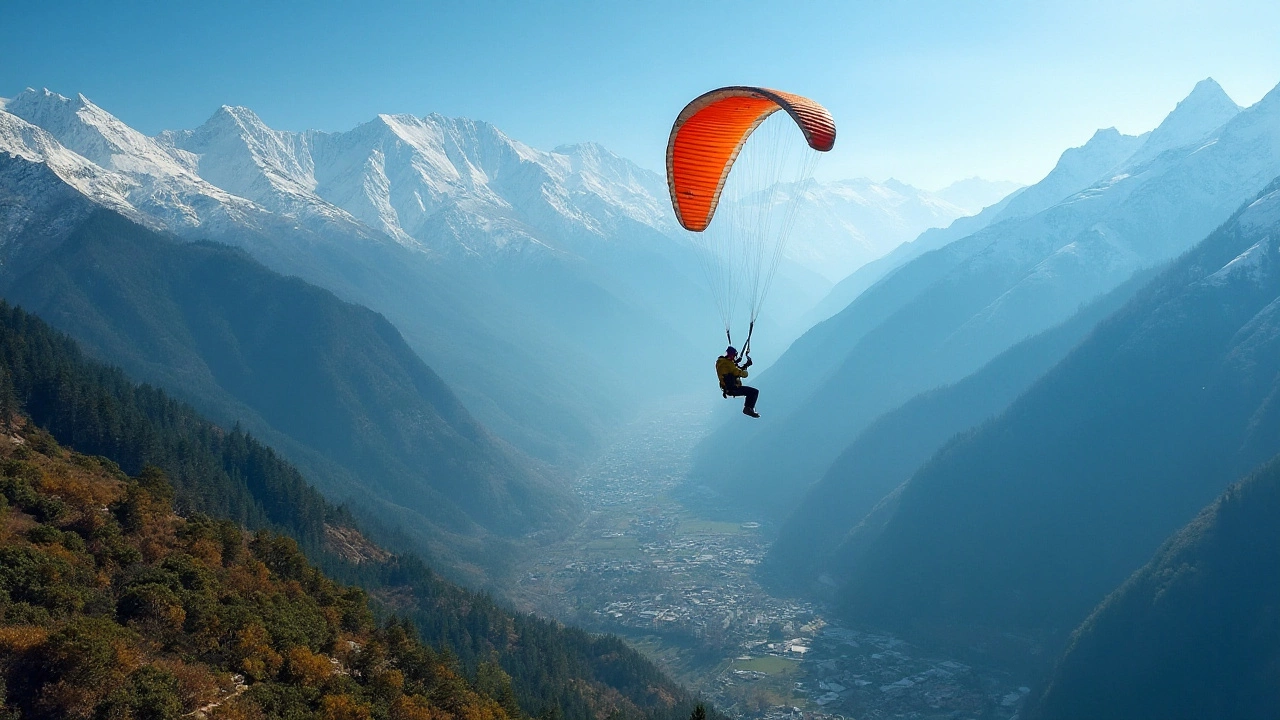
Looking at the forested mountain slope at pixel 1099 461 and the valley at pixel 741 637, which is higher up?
the forested mountain slope at pixel 1099 461

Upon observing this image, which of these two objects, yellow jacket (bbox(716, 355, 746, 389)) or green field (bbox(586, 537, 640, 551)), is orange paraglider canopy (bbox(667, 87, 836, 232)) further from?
green field (bbox(586, 537, 640, 551))

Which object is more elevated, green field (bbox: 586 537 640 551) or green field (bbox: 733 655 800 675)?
green field (bbox: 586 537 640 551)

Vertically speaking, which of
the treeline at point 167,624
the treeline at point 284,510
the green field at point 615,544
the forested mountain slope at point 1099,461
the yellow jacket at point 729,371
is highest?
the forested mountain slope at point 1099,461

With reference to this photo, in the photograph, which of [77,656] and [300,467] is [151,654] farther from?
[300,467]

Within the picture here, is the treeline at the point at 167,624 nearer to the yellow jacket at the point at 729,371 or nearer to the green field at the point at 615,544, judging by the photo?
the yellow jacket at the point at 729,371

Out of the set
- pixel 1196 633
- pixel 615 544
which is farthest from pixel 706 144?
pixel 615 544

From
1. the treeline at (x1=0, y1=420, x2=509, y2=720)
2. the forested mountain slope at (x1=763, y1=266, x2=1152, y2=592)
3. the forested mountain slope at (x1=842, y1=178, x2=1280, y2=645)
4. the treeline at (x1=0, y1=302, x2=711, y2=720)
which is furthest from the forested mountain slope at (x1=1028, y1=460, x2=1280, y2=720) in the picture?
the treeline at (x1=0, y1=420, x2=509, y2=720)

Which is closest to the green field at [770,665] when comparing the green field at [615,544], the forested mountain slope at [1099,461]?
the forested mountain slope at [1099,461]
